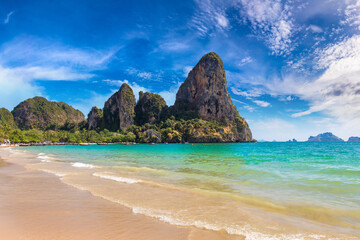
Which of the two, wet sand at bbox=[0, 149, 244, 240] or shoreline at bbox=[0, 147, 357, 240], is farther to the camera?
shoreline at bbox=[0, 147, 357, 240]

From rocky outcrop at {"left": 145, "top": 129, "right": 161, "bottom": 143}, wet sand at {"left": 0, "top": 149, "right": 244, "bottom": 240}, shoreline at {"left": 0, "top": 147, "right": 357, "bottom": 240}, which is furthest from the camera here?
rocky outcrop at {"left": 145, "top": 129, "right": 161, "bottom": 143}

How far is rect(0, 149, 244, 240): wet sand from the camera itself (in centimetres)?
409

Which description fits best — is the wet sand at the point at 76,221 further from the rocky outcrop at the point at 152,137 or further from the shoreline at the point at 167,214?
the rocky outcrop at the point at 152,137

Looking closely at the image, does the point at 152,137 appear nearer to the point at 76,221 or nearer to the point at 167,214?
the point at 167,214

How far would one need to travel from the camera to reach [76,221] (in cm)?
484

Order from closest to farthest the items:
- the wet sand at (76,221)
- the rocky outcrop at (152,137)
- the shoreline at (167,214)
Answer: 1. the wet sand at (76,221)
2. the shoreline at (167,214)
3. the rocky outcrop at (152,137)

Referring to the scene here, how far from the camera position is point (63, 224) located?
4621 millimetres

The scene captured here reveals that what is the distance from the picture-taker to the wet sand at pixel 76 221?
4.09 metres

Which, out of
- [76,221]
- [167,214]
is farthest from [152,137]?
[76,221]

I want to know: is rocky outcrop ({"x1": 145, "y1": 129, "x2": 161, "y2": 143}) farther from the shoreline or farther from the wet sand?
the wet sand

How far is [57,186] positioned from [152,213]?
6.03 meters

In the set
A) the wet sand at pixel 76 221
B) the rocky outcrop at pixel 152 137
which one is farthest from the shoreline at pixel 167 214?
the rocky outcrop at pixel 152 137

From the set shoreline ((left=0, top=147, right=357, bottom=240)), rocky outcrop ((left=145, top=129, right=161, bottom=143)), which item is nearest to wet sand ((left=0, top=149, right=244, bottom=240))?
shoreline ((left=0, top=147, right=357, bottom=240))

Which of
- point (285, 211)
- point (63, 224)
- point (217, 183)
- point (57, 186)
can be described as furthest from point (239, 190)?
point (57, 186)
